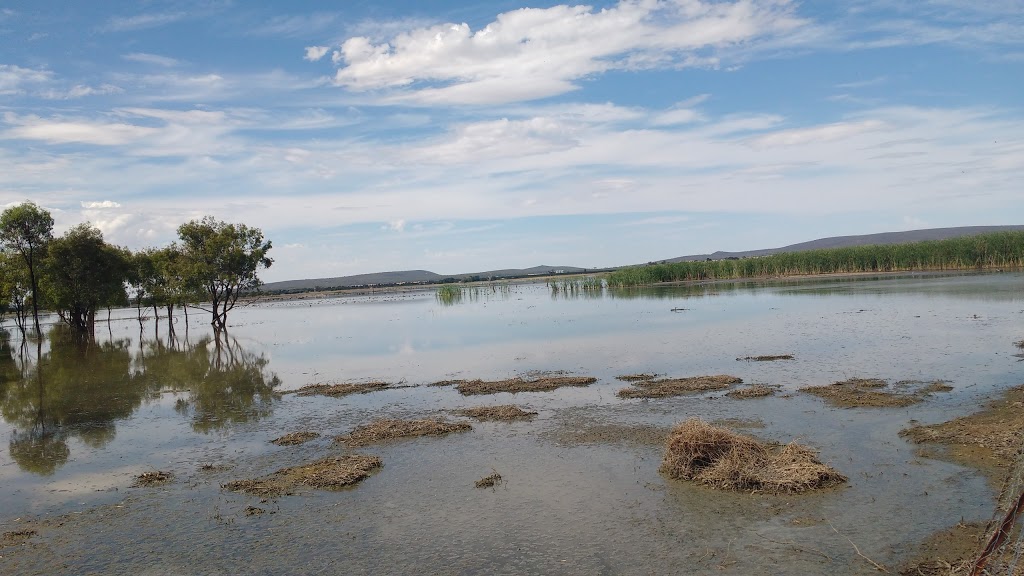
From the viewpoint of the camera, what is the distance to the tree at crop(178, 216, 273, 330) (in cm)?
4972

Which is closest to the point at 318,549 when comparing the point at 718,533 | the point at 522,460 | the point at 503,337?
the point at 522,460

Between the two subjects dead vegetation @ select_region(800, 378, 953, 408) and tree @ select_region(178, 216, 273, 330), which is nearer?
dead vegetation @ select_region(800, 378, 953, 408)

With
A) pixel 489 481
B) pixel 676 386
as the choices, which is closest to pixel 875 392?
pixel 676 386

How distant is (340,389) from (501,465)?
10.5m

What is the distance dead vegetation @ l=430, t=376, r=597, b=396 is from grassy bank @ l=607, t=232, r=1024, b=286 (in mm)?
61944

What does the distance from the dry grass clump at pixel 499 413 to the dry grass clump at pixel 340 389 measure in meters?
5.45

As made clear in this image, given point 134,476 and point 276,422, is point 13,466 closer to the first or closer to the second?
point 134,476

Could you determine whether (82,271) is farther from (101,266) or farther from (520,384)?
(520,384)

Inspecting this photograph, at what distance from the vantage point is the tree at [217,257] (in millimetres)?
49719

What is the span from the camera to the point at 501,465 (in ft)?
38.5

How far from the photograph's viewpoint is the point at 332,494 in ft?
35.5

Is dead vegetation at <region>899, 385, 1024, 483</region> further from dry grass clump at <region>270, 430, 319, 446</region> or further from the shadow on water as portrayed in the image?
the shadow on water

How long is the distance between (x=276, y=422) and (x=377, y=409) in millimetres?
2544

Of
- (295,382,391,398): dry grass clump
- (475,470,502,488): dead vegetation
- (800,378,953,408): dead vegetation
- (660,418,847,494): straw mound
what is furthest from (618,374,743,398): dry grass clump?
(295,382,391,398): dry grass clump
